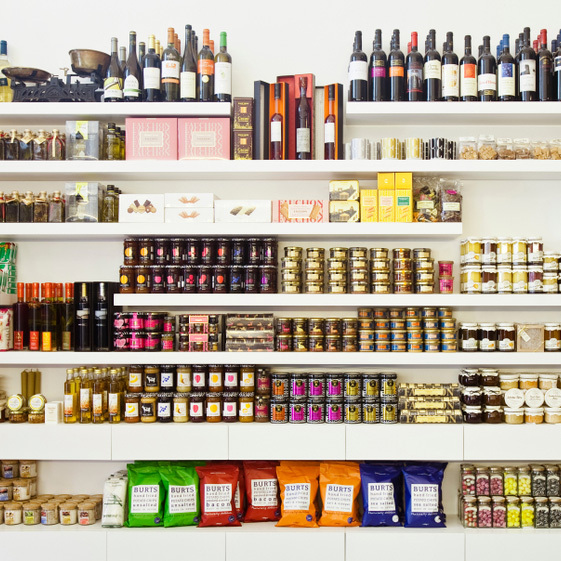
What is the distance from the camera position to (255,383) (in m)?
3.38

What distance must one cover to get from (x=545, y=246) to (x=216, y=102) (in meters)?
1.95

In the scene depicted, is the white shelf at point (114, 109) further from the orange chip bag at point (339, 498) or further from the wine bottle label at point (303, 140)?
the orange chip bag at point (339, 498)

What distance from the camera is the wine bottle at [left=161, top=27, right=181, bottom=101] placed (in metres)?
3.32

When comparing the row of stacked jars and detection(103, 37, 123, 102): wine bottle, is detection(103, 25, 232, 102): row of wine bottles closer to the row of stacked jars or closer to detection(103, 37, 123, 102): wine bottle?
detection(103, 37, 123, 102): wine bottle

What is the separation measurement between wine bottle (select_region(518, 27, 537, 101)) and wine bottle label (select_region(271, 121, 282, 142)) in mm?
1266

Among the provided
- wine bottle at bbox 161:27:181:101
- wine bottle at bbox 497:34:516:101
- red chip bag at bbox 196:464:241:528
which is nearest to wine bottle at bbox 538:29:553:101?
wine bottle at bbox 497:34:516:101

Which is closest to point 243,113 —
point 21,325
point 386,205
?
point 386,205

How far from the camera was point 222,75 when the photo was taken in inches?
130

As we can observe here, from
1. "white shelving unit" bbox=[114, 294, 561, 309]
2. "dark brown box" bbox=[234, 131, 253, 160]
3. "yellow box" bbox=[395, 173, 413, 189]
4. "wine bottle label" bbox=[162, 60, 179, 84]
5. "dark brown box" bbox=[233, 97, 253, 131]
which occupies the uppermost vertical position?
"wine bottle label" bbox=[162, 60, 179, 84]

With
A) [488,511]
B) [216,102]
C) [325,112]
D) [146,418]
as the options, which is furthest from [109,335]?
[488,511]

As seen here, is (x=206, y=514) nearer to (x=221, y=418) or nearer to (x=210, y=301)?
(x=221, y=418)

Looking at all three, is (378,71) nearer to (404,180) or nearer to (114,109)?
(404,180)

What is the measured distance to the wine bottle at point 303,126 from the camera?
10.9 feet

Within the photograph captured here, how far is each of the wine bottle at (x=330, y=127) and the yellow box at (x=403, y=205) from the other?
1.29 feet
